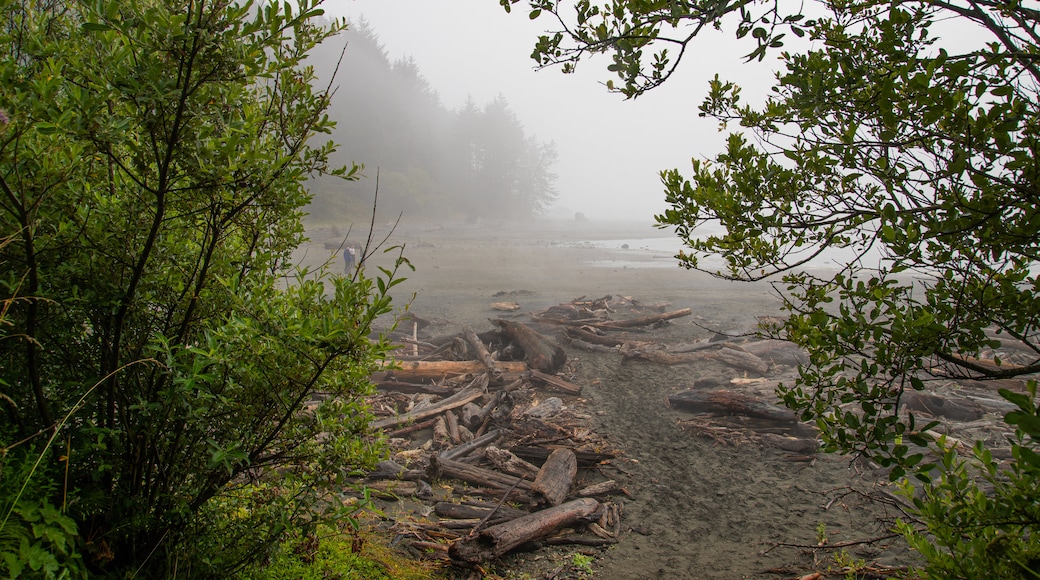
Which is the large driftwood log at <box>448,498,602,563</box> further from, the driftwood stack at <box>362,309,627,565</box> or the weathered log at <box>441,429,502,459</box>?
the weathered log at <box>441,429,502,459</box>

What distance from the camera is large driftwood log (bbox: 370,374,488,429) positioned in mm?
9055

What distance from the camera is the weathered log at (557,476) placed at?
21.5ft

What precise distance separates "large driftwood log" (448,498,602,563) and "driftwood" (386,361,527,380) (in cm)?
562

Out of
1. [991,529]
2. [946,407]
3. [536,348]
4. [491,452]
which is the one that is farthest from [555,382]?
[991,529]

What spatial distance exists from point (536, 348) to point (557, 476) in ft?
19.2

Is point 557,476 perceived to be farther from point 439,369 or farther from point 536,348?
point 536,348

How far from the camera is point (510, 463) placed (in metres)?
7.59

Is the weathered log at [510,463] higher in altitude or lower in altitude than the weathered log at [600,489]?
higher

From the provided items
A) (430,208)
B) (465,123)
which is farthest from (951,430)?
(465,123)

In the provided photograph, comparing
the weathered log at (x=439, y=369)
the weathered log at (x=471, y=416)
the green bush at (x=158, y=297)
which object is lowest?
the weathered log at (x=471, y=416)

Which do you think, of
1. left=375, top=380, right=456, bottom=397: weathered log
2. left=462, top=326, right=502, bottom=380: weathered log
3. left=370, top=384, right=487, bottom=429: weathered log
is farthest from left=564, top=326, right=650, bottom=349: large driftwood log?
left=375, top=380, right=456, bottom=397: weathered log

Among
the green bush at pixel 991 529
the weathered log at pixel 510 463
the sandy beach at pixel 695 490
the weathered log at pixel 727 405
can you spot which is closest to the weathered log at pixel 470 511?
the sandy beach at pixel 695 490

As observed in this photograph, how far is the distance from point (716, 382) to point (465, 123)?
69.5 m

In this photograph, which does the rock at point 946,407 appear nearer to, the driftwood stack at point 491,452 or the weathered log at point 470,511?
the driftwood stack at point 491,452
